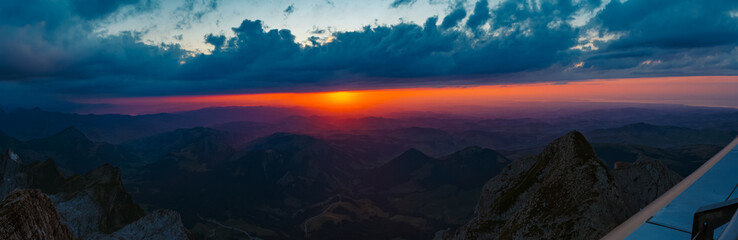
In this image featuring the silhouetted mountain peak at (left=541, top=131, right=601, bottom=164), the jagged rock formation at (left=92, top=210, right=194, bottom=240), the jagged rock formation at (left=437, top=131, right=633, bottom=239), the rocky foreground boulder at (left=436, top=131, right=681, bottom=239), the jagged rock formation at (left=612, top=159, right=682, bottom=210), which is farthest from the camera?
the jagged rock formation at (left=92, top=210, right=194, bottom=240)

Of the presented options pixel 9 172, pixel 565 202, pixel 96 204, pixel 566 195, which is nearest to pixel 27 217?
pixel 565 202

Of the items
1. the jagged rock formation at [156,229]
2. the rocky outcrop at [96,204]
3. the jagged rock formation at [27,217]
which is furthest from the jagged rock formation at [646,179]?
the rocky outcrop at [96,204]

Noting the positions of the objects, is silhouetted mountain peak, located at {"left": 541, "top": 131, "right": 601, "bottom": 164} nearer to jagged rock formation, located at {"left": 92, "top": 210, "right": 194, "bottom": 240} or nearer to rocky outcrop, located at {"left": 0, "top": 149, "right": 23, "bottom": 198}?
jagged rock formation, located at {"left": 92, "top": 210, "right": 194, "bottom": 240}

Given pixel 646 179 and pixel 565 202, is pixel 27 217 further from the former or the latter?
pixel 646 179

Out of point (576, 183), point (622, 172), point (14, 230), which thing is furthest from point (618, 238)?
point (622, 172)

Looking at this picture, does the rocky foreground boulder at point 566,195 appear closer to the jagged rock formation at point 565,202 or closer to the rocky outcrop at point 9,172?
the jagged rock formation at point 565,202

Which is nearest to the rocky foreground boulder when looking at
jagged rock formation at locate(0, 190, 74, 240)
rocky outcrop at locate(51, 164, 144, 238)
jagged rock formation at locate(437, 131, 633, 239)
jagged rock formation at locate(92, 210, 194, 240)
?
jagged rock formation at locate(437, 131, 633, 239)
